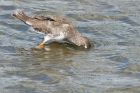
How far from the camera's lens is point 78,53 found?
36.2ft

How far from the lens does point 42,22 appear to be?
1116 centimetres

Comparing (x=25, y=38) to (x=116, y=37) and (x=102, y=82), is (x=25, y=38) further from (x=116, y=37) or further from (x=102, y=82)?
(x=102, y=82)

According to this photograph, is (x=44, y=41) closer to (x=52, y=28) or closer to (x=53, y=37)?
(x=53, y=37)

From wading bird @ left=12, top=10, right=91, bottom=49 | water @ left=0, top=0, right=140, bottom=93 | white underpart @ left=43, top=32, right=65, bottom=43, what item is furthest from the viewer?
white underpart @ left=43, top=32, right=65, bottom=43

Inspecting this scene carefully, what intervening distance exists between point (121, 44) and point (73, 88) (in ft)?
9.35

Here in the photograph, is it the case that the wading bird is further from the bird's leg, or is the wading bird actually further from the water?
the water

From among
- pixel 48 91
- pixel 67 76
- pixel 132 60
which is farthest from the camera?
pixel 132 60

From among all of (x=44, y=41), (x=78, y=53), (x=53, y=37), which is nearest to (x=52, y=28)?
(x=53, y=37)

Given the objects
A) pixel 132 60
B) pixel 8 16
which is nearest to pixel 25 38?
pixel 8 16

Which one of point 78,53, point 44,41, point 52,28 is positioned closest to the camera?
point 78,53

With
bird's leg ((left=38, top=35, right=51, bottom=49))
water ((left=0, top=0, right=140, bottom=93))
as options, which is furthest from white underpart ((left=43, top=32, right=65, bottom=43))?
water ((left=0, top=0, right=140, bottom=93))

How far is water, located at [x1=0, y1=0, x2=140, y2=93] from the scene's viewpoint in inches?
352

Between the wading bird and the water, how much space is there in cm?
22

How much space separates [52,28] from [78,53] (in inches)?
27.6
